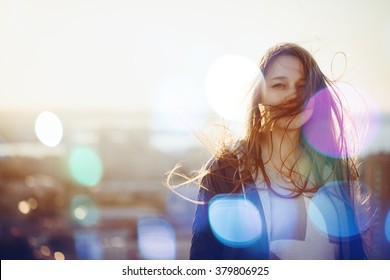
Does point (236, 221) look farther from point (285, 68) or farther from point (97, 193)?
point (97, 193)

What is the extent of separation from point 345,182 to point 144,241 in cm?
729

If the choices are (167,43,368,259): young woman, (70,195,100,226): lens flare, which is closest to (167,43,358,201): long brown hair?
(167,43,368,259): young woman

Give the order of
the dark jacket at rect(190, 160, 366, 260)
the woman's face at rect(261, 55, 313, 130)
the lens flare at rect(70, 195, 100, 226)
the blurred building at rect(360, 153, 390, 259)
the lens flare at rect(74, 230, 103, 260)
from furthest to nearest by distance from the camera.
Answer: the lens flare at rect(70, 195, 100, 226) < the lens flare at rect(74, 230, 103, 260) < the blurred building at rect(360, 153, 390, 259) < the woman's face at rect(261, 55, 313, 130) < the dark jacket at rect(190, 160, 366, 260)

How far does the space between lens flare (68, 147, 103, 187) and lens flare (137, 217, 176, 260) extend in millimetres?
1884

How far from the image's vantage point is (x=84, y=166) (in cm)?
1315

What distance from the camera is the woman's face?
1861 mm

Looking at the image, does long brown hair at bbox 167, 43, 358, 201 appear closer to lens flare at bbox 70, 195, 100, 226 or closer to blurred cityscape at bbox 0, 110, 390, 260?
blurred cityscape at bbox 0, 110, 390, 260

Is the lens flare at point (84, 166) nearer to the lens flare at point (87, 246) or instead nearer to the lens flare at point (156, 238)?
the lens flare at point (156, 238)

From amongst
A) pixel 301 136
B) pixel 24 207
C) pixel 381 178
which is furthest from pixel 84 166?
pixel 301 136

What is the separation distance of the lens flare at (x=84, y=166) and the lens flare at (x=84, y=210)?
0.49 metres

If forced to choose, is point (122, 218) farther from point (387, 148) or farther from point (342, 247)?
point (342, 247)

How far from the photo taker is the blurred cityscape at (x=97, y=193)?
19.3ft

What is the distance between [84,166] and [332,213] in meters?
11.8
